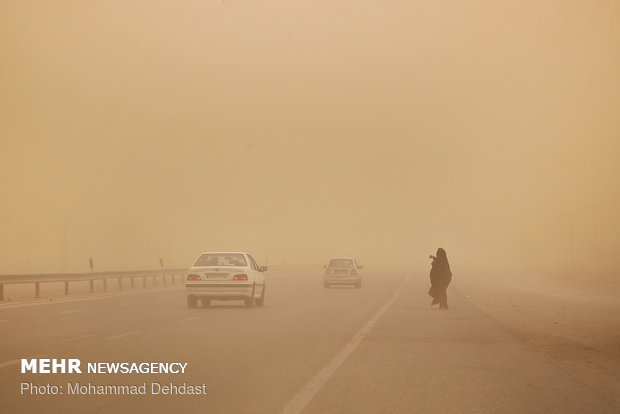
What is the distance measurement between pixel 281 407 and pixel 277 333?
29.8 feet

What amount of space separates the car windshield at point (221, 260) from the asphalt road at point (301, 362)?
7.53 ft

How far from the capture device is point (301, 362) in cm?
1280

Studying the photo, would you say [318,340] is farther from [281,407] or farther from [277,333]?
[281,407]

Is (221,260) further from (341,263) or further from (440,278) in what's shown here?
(341,263)

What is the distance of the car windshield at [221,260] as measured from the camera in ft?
85.0

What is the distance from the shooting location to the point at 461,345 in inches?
621

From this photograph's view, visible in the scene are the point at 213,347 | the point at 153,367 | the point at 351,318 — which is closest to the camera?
the point at 153,367

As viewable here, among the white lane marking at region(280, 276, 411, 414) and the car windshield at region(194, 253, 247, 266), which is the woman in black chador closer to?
the car windshield at region(194, 253, 247, 266)

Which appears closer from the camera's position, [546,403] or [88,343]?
[546,403]

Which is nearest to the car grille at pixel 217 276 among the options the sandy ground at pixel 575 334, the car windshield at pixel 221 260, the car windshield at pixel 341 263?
the car windshield at pixel 221 260

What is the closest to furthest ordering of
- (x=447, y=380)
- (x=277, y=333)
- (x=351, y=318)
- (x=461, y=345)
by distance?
(x=447, y=380) → (x=461, y=345) → (x=277, y=333) → (x=351, y=318)

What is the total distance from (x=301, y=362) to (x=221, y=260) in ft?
45.2

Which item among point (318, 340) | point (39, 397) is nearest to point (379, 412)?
point (39, 397)

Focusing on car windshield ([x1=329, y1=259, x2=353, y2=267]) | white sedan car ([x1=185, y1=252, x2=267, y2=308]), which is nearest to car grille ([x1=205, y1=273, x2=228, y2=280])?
white sedan car ([x1=185, y1=252, x2=267, y2=308])
